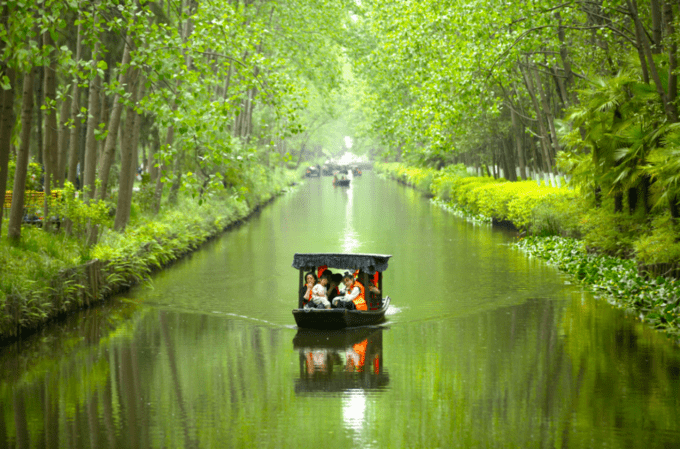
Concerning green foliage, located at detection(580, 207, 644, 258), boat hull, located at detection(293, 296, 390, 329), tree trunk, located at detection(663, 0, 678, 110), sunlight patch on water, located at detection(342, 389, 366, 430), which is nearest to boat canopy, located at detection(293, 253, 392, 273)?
boat hull, located at detection(293, 296, 390, 329)

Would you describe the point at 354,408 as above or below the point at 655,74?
below

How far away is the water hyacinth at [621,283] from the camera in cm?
1379

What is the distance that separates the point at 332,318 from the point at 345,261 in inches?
52.5

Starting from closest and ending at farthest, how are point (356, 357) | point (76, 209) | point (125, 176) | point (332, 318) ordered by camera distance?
point (356, 357) → point (332, 318) → point (76, 209) → point (125, 176)

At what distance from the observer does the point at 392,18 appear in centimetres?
3186

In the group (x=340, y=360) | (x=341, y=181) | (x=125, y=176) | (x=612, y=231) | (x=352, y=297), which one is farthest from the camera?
(x=341, y=181)

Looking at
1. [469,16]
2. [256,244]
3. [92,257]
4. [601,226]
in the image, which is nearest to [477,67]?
[469,16]

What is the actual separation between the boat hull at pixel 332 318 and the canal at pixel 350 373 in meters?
0.26

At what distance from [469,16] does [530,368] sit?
38.0ft

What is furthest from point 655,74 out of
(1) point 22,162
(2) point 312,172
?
(2) point 312,172

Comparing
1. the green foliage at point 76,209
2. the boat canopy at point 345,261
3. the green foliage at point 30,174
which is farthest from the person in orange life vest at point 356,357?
the green foliage at point 30,174

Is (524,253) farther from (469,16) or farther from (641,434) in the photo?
(641,434)

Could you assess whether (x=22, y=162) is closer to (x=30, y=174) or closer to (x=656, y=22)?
(x=30, y=174)

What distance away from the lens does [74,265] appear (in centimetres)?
1606
